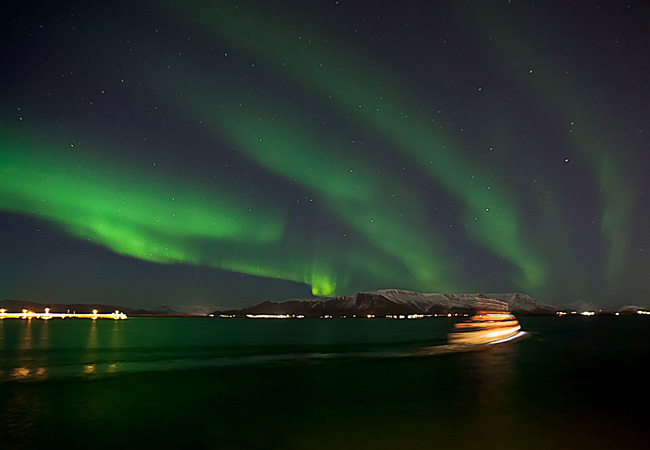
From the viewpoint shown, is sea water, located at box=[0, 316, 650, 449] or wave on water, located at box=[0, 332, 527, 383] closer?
sea water, located at box=[0, 316, 650, 449]

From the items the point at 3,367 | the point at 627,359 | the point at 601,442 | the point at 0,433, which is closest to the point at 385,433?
the point at 601,442

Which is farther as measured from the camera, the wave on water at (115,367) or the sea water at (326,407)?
the wave on water at (115,367)

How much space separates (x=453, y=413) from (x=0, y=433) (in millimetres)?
18952

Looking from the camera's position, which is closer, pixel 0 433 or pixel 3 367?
pixel 0 433

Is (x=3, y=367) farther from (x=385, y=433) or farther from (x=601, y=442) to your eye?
(x=601, y=442)

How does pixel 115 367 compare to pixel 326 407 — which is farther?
pixel 115 367

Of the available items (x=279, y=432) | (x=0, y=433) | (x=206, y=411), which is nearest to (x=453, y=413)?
(x=279, y=432)

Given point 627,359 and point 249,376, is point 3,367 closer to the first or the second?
point 249,376

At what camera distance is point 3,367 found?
42.2m

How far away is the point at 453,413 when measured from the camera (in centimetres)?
2147

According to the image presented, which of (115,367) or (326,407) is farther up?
(326,407)

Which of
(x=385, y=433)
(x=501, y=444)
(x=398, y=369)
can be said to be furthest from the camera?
(x=398, y=369)

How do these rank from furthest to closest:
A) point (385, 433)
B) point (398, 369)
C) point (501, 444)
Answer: point (398, 369) → point (385, 433) → point (501, 444)

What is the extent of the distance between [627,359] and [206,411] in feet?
161
